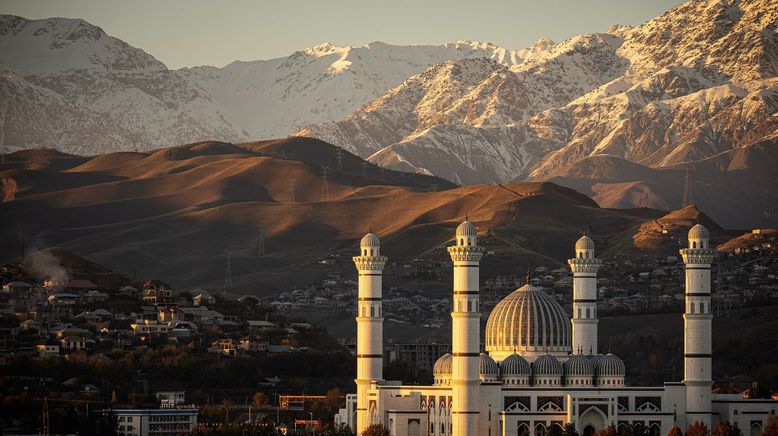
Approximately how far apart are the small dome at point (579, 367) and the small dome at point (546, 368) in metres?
0.53

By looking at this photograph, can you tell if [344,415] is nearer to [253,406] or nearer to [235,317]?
[253,406]

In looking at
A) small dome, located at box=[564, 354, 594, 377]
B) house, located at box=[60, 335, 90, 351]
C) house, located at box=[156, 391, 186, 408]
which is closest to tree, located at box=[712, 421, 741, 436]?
small dome, located at box=[564, 354, 594, 377]

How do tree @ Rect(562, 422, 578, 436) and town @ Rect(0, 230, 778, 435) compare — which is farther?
town @ Rect(0, 230, 778, 435)

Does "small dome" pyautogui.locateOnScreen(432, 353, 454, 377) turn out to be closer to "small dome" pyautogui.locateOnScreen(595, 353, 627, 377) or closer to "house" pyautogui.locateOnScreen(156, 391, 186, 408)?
"small dome" pyautogui.locateOnScreen(595, 353, 627, 377)

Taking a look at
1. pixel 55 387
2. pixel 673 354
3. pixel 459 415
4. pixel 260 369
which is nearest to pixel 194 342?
pixel 260 369

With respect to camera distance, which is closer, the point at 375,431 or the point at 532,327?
the point at 375,431

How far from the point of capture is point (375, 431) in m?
127

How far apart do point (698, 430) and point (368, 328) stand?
23377 mm

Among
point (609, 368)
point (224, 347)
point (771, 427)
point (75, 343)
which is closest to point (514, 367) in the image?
point (609, 368)

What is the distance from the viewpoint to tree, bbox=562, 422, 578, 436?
409 feet

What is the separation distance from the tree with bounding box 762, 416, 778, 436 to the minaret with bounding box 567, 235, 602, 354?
16.2 m

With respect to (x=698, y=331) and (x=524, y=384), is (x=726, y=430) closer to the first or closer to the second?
(x=698, y=331)

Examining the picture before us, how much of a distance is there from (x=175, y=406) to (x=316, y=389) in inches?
822

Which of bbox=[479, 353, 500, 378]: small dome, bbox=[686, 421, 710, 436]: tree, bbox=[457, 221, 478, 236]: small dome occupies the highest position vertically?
bbox=[457, 221, 478, 236]: small dome
